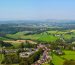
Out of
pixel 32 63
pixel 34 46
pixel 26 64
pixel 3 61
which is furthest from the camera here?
pixel 34 46

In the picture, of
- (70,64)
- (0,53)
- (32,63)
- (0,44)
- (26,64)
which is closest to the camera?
(70,64)

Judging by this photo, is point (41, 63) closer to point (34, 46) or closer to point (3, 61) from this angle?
point (3, 61)

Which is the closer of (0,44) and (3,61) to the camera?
(3,61)

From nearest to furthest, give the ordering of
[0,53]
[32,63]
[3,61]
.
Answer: [32,63]
[3,61]
[0,53]

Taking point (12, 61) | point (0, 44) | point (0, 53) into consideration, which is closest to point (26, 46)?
point (0, 44)

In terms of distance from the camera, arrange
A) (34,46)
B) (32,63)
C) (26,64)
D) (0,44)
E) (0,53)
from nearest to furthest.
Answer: (26,64) → (32,63) → (0,53) → (34,46) → (0,44)

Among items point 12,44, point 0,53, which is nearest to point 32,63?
point 0,53

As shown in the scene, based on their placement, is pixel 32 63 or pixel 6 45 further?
pixel 6 45

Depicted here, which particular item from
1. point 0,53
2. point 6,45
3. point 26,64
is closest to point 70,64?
point 26,64

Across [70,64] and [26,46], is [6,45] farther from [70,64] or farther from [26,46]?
[70,64]
